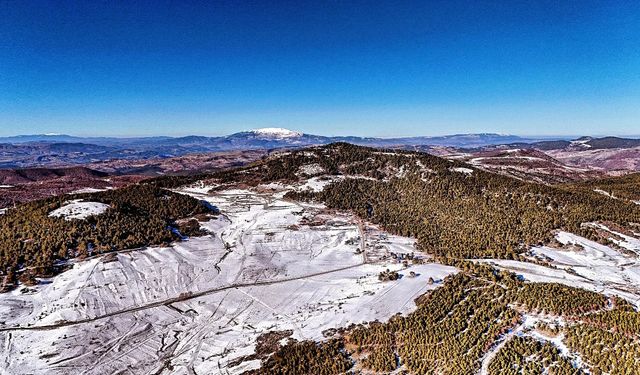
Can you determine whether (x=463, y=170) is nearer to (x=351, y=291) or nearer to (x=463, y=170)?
(x=463, y=170)

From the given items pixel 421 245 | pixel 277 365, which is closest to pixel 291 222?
pixel 421 245

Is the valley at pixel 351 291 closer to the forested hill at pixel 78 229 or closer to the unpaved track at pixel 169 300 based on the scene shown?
the unpaved track at pixel 169 300

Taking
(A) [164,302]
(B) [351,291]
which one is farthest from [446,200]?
(A) [164,302]

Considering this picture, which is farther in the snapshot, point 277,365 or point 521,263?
point 521,263

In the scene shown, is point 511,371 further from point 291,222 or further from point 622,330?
point 291,222

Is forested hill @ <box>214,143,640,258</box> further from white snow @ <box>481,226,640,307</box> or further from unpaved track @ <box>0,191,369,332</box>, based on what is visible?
unpaved track @ <box>0,191,369,332</box>

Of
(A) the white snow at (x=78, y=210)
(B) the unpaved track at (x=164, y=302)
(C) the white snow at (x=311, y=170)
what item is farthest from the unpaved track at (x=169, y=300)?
(C) the white snow at (x=311, y=170)
